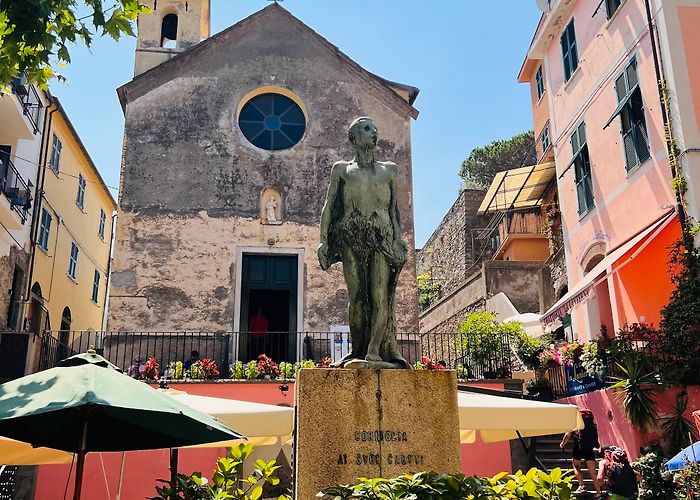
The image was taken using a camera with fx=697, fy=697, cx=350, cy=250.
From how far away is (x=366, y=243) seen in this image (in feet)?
21.4

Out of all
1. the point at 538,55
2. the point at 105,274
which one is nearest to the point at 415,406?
the point at 538,55

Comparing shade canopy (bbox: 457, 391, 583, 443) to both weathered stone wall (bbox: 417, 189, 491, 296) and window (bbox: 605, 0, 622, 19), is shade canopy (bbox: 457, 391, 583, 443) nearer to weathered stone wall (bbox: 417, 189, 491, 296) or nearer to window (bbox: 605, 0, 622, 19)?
window (bbox: 605, 0, 622, 19)

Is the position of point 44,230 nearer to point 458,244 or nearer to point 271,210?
point 271,210

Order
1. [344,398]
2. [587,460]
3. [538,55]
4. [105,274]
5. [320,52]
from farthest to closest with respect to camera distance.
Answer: [105,274] < [538,55] < [320,52] < [587,460] < [344,398]

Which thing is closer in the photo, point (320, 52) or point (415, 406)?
point (415, 406)

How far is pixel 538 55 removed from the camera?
22.0m

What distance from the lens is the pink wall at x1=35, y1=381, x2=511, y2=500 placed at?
12773 millimetres

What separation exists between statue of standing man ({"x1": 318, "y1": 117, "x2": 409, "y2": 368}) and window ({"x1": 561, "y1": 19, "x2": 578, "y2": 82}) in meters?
14.2

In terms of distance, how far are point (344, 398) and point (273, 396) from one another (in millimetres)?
9058

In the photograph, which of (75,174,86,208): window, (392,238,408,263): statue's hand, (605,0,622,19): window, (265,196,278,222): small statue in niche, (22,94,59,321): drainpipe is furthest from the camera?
(75,174,86,208): window

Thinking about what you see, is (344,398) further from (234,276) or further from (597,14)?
(597,14)

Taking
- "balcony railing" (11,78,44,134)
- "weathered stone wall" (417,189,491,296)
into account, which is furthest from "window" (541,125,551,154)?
"balcony railing" (11,78,44,134)

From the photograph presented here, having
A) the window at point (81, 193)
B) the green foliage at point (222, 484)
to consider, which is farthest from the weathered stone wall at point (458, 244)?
the green foliage at point (222, 484)

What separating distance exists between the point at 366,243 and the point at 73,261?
72.3ft
